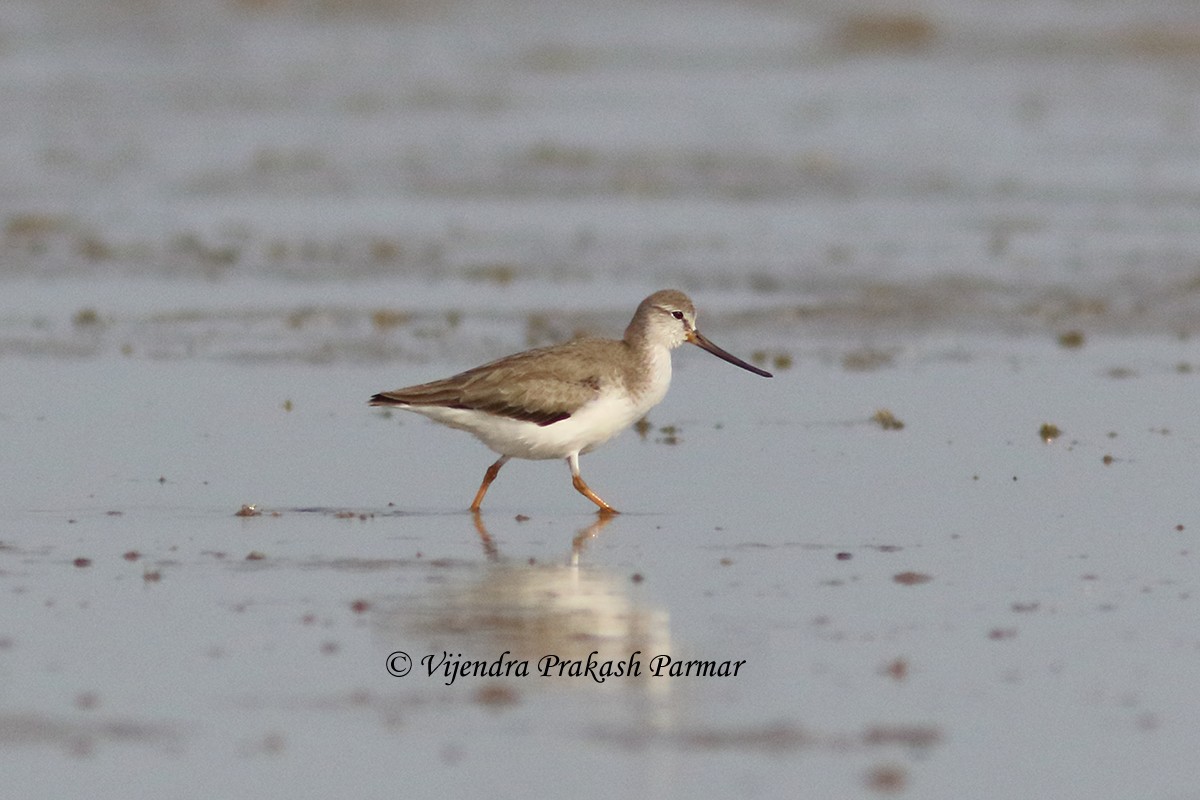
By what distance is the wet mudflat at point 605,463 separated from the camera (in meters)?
8.17

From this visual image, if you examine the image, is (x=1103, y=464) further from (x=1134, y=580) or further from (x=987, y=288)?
(x=987, y=288)

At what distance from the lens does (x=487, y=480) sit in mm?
12680

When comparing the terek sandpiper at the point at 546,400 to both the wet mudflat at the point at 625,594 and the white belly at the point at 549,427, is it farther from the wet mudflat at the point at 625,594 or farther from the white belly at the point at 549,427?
the wet mudflat at the point at 625,594

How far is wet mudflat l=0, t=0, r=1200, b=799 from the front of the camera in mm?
8172

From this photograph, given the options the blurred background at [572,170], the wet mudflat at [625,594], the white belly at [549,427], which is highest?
the blurred background at [572,170]

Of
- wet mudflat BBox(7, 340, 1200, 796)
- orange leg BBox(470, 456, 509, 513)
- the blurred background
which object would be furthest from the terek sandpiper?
the blurred background

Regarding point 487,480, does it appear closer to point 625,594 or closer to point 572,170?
point 625,594

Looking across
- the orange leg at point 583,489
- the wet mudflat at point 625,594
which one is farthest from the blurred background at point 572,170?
the orange leg at point 583,489

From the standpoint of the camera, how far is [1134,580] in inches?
414

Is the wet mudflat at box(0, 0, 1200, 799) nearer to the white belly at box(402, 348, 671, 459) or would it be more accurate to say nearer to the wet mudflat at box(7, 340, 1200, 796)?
the wet mudflat at box(7, 340, 1200, 796)

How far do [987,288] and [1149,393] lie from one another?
17.1 feet

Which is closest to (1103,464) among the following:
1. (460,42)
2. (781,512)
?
(781,512)

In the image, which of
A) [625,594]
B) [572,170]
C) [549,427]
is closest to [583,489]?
[549,427]

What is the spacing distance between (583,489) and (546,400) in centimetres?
56
